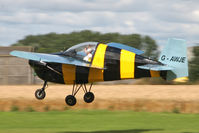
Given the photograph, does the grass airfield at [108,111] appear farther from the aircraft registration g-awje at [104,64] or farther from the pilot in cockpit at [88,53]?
the pilot in cockpit at [88,53]

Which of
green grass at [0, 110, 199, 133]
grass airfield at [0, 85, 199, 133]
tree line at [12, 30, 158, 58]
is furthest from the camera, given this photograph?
tree line at [12, 30, 158, 58]

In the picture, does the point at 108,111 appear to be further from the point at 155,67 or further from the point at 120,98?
the point at 155,67

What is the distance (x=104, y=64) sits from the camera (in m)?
17.5

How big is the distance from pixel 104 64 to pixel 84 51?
3.26 feet

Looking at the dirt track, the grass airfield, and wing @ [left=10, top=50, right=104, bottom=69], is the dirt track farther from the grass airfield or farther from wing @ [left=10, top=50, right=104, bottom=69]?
wing @ [left=10, top=50, right=104, bottom=69]

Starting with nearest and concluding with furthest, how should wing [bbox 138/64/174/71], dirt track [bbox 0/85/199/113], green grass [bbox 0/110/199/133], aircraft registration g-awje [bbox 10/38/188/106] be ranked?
wing [bbox 138/64/174/71] < aircraft registration g-awje [bbox 10/38/188/106] < green grass [bbox 0/110/199/133] < dirt track [bbox 0/85/199/113]

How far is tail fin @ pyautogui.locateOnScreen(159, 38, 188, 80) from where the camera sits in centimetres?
1673

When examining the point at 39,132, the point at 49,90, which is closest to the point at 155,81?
the point at 49,90

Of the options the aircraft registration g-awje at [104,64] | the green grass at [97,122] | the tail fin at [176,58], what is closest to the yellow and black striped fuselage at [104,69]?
the aircraft registration g-awje at [104,64]

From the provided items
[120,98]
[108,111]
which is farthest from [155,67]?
[120,98]

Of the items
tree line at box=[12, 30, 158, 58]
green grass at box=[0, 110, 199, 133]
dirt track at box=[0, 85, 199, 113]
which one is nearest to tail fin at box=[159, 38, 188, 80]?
green grass at box=[0, 110, 199, 133]

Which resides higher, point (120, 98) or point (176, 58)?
point (176, 58)

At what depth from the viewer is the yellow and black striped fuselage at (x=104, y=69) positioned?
1739 cm

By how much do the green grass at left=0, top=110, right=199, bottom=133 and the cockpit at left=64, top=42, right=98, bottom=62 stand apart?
588cm
